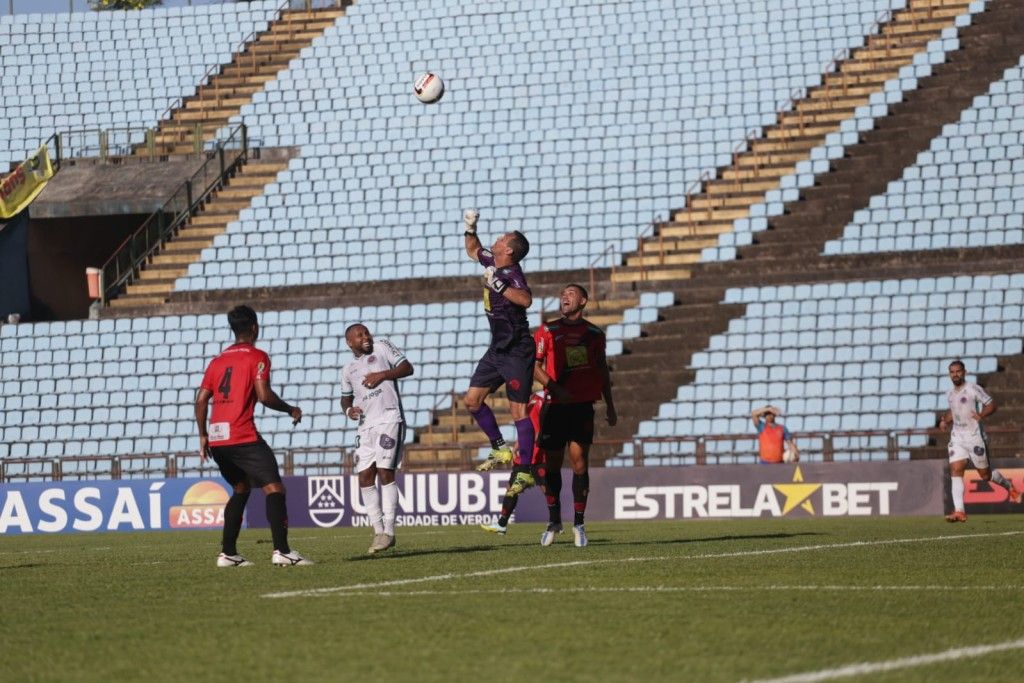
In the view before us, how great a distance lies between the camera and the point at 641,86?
35.2 meters

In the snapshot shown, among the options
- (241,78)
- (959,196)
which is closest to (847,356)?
(959,196)

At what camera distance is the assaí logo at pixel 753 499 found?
76.4 feet

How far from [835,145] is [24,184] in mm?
16577

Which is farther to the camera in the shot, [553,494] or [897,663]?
[553,494]

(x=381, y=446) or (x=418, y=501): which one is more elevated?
(x=381, y=446)

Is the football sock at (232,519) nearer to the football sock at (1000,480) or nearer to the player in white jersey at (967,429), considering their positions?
the player in white jersey at (967,429)

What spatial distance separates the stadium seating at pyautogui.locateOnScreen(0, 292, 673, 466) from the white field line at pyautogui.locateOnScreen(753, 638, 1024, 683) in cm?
2177

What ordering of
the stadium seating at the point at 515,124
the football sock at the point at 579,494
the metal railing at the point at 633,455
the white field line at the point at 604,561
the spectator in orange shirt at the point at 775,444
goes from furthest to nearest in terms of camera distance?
1. the stadium seating at the point at 515,124
2. the spectator in orange shirt at the point at 775,444
3. the metal railing at the point at 633,455
4. the football sock at the point at 579,494
5. the white field line at the point at 604,561

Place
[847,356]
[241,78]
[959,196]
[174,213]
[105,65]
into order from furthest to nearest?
[105,65]
[241,78]
[174,213]
[959,196]
[847,356]

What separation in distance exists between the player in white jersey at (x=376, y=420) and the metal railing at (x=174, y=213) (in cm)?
2135

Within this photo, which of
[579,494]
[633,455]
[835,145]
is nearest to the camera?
[579,494]

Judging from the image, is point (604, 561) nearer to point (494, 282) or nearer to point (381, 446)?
point (494, 282)

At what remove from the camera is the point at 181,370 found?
102 feet

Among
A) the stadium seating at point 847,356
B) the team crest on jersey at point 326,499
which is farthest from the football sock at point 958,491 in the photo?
the team crest on jersey at point 326,499
